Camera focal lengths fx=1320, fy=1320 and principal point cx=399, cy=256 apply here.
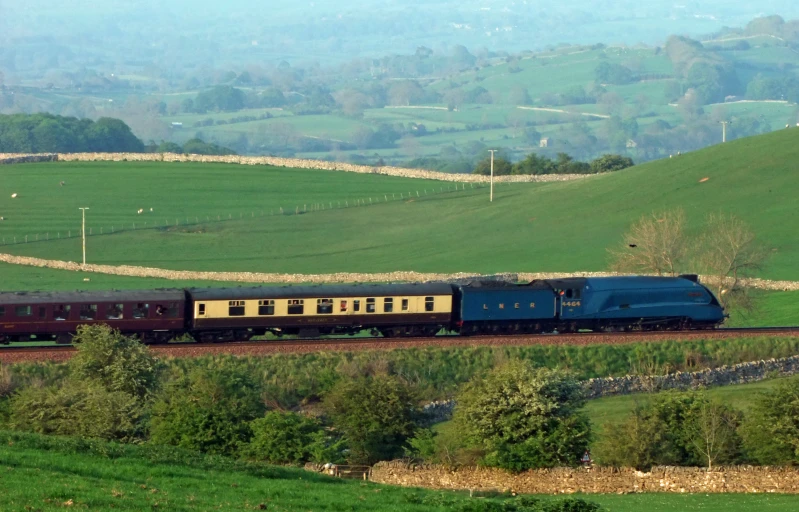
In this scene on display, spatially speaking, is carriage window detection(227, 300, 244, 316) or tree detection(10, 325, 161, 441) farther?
carriage window detection(227, 300, 244, 316)

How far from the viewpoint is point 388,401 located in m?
43.0

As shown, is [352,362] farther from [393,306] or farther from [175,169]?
[175,169]

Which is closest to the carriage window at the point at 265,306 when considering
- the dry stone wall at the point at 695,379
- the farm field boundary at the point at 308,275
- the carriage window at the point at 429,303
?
the carriage window at the point at 429,303

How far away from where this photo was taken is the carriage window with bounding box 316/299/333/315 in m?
58.0

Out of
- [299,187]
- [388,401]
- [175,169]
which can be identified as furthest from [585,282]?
[175,169]

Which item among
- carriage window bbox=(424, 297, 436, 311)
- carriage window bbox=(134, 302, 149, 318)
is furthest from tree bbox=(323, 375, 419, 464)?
carriage window bbox=(424, 297, 436, 311)

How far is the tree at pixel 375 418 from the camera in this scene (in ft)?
138

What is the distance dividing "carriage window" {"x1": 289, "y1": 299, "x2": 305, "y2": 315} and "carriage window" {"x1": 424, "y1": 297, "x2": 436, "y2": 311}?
5.49 meters

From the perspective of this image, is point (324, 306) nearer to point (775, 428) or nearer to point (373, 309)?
point (373, 309)

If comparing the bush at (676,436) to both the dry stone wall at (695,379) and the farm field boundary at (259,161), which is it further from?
the farm field boundary at (259,161)

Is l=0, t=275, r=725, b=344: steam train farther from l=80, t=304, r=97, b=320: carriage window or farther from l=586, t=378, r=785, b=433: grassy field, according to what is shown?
l=586, t=378, r=785, b=433: grassy field

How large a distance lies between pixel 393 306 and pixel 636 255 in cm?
2220

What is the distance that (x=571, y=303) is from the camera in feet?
198

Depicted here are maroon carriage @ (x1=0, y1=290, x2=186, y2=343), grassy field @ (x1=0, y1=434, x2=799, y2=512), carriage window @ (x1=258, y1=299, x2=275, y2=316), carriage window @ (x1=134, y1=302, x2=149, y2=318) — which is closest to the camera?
grassy field @ (x1=0, y1=434, x2=799, y2=512)
